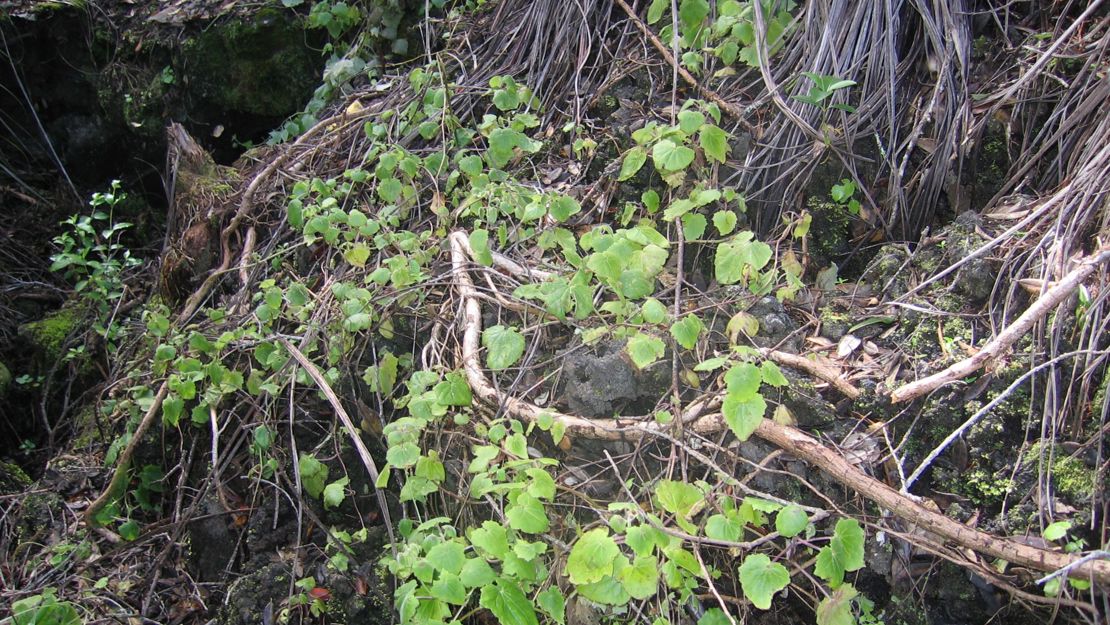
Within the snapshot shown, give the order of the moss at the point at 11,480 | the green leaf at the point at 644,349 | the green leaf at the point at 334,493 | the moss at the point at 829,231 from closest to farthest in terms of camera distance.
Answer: the green leaf at the point at 644,349 → the green leaf at the point at 334,493 → the moss at the point at 829,231 → the moss at the point at 11,480

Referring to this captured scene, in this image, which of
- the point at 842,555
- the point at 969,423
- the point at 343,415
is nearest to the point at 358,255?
the point at 343,415

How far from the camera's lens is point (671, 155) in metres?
2.58

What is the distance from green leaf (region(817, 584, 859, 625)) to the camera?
1.90 m

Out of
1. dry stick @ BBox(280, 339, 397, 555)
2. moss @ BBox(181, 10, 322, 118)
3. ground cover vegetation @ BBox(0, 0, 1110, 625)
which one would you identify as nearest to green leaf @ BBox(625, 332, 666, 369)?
ground cover vegetation @ BBox(0, 0, 1110, 625)

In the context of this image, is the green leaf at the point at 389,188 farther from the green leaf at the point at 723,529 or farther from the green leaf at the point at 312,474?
the green leaf at the point at 723,529

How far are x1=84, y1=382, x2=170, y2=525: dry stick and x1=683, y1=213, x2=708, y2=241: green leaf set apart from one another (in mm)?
2093

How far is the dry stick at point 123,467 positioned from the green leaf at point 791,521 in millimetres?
2397

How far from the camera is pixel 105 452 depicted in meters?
3.44

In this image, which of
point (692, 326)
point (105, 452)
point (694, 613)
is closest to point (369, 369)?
point (692, 326)

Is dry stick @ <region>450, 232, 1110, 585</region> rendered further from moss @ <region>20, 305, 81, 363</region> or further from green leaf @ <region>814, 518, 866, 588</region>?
moss @ <region>20, 305, 81, 363</region>

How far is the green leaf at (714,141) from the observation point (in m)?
2.64

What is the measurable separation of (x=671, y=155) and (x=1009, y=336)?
1.13m

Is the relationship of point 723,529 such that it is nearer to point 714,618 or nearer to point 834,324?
point 714,618

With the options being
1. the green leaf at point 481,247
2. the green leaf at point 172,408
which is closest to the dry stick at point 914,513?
the green leaf at point 481,247
